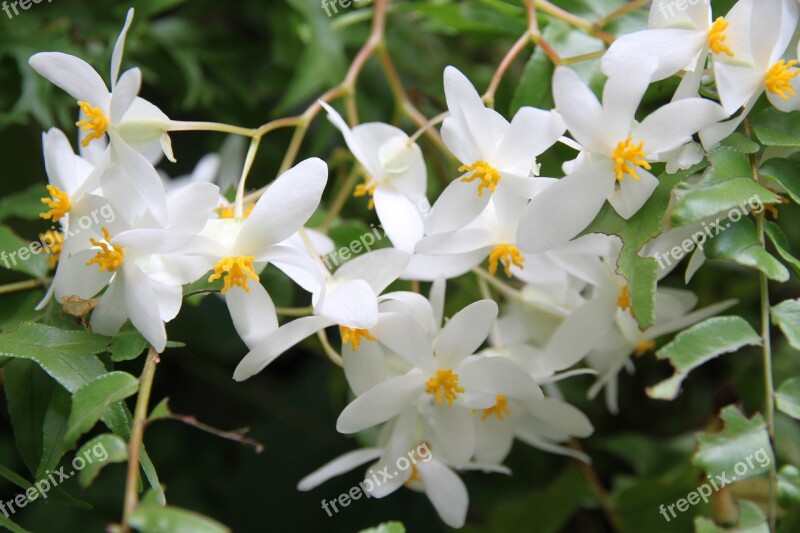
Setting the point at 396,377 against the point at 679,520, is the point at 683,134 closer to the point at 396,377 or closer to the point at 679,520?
the point at 396,377

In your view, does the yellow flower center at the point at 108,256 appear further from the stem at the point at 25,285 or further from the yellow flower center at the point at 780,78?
the yellow flower center at the point at 780,78

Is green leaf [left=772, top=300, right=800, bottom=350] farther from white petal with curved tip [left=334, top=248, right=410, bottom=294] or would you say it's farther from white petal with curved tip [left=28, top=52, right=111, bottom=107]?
white petal with curved tip [left=28, top=52, right=111, bottom=107]

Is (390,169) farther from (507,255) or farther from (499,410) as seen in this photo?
(499,410)

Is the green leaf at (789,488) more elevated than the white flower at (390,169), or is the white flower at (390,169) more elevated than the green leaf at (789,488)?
the white flower at (390,169)

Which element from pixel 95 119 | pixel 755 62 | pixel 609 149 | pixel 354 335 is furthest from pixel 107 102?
pixel 755 62

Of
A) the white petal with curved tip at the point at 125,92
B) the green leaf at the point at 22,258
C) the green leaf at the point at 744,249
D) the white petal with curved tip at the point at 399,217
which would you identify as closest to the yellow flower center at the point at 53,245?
the green leaf at the point at 22,258

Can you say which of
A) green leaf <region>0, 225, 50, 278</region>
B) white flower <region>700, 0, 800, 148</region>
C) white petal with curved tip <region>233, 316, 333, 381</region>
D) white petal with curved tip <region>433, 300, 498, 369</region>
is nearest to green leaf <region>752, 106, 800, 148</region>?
white flower <region>700, 0, 800, 148</region>
